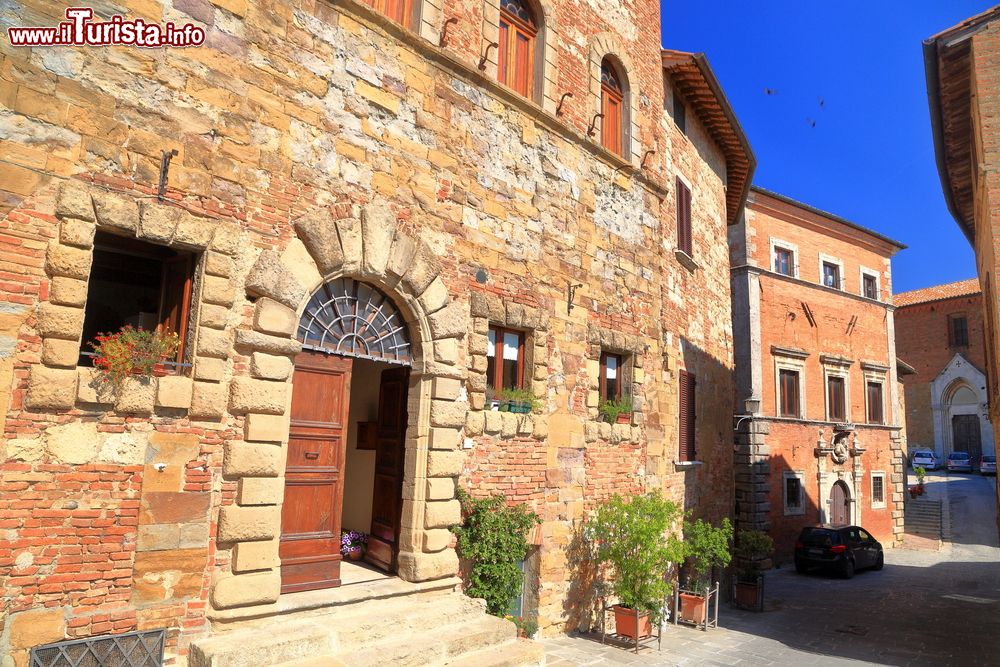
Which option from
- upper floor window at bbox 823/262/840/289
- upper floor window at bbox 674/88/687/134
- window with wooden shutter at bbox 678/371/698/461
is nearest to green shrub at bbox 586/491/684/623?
window with wooden shutter at bbox 678/371/698/461

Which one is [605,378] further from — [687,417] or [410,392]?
[687,417]

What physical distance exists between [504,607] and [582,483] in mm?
2127

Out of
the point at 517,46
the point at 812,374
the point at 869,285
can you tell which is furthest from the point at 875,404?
the point at 517,46

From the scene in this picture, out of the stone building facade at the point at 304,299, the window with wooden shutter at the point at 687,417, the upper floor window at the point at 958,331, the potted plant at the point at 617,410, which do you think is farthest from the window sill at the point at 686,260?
the upper floor window at the point at 958,331

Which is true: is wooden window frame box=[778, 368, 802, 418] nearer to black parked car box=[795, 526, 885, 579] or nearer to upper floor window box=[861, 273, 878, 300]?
black parked car box=[795, 526, 885, 579]

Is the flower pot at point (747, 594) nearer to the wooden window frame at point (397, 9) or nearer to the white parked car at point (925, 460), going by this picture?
the wooden window frame at point (397, 9)

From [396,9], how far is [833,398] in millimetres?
19763

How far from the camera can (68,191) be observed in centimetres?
448

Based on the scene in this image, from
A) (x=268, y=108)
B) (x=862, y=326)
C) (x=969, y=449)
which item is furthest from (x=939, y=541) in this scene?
(x=268, y=108)

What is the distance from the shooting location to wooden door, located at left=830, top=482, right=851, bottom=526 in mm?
20672

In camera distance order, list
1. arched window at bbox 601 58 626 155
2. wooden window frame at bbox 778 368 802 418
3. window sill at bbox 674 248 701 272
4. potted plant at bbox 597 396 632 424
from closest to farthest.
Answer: potted plant at bbox 597 396 632 424 → arched window at bbox 601 58 626 155 → window sill at bbox 674 248 701 272 → wooden window frame at bbox 778 368 802 418

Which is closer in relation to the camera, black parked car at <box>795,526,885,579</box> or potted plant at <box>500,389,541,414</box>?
potted plant at <box>500,389,541,414</box>

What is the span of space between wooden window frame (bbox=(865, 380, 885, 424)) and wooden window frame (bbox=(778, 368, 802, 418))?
400 centimetres

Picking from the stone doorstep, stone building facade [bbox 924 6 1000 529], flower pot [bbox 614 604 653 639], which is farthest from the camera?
stone building facade [bbox 924 6 1000 529]
